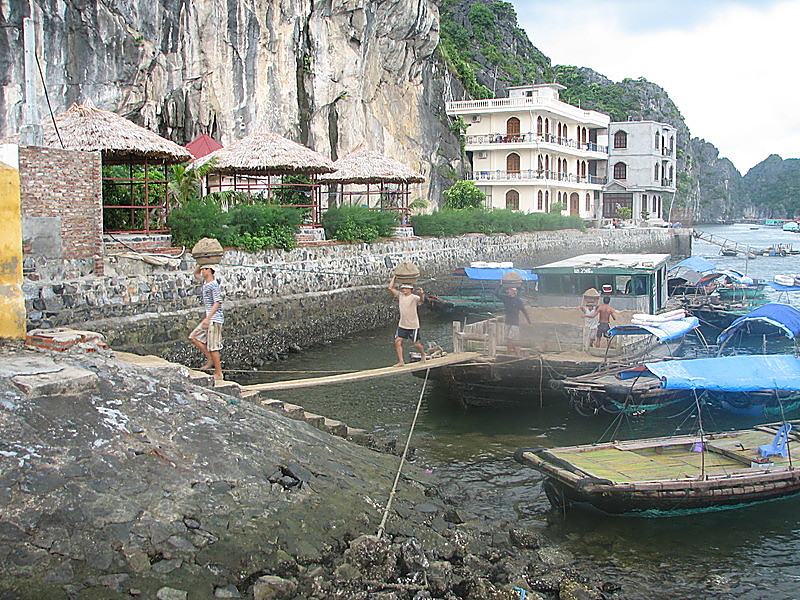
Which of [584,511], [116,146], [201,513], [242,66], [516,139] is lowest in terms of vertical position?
[584,511]

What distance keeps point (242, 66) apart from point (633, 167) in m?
47.8

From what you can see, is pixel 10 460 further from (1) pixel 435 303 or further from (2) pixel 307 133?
(2) pixel 307 133

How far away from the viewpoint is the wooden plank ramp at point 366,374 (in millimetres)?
11258

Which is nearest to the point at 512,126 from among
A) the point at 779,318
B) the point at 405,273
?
the point at 779,318

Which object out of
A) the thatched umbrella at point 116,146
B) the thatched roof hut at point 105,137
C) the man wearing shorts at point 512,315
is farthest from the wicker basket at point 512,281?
the thatched roof hut at point 105,137

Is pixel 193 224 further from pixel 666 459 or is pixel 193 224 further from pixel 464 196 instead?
pixel 464 196

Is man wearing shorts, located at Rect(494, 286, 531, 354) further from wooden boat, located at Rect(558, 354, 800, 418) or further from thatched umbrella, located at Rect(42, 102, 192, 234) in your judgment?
thatched umbrella, located at Rect(42, 102, 192, 234)

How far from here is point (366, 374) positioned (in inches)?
476

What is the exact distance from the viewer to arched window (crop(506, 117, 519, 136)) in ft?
188

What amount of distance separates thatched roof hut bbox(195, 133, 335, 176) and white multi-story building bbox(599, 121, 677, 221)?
49743mm

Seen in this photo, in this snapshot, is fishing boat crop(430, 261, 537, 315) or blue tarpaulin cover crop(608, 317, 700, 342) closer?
blue tarpaulin cover crop(608, 317, 700, 342)

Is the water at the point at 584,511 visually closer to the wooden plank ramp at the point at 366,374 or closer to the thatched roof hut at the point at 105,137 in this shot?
the wooden plank ramp at the point at 366,374

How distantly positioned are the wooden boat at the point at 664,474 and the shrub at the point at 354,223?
56.8 ft

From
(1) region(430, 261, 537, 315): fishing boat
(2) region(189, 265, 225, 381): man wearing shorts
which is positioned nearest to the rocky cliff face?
(1) region(430, 261, 537, 315): fishing boat
